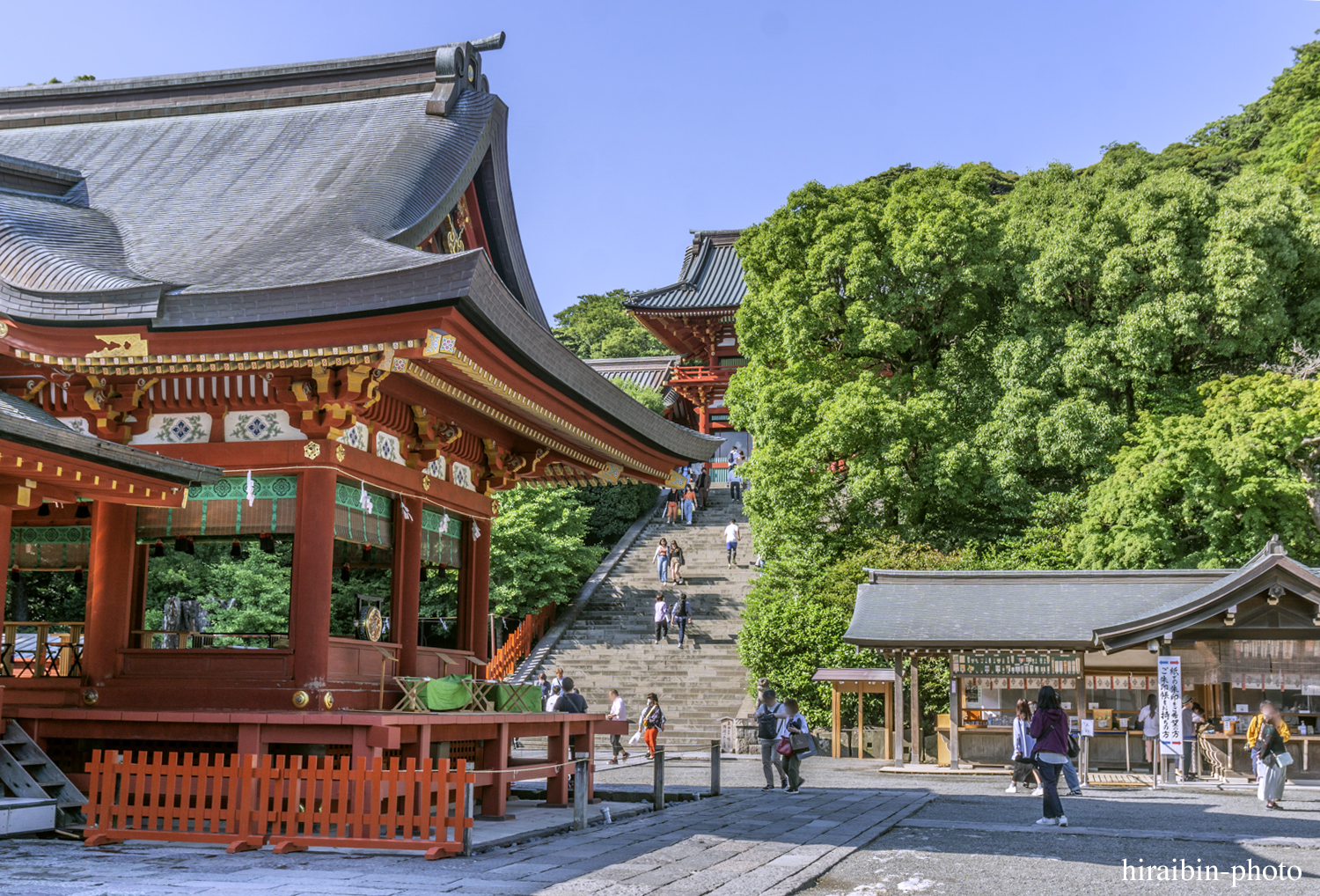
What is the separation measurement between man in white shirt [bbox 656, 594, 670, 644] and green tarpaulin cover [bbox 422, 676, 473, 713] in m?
18.2

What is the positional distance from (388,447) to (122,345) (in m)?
2.91

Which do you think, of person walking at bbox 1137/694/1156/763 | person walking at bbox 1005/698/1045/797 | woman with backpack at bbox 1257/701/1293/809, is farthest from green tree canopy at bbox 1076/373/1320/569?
woman with backpack at bbox 1257/701/1293/809

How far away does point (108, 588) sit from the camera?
33.6ft

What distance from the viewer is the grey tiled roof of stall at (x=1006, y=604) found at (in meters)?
20.4

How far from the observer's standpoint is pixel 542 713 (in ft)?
37.5

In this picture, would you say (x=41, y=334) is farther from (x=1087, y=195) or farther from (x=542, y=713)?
(x=1087, y=195)

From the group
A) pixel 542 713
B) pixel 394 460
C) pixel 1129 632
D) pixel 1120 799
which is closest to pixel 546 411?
pixel 394 460

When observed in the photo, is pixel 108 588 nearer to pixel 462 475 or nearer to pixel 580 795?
pixel 462 475

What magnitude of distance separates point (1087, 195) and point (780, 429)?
9.25m

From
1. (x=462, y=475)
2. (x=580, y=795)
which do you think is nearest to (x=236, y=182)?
(x=462, y=475)

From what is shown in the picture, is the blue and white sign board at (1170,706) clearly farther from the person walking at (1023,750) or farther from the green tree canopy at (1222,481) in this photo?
the green tree canopy at (1222,481)

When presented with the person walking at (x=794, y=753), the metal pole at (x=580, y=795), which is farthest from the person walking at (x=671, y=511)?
the metal pole at (x=580, y=795)

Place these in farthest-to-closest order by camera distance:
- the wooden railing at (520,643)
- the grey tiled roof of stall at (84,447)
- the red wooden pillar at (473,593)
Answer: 1. the wooden railing at (520,643)
2. the red wooden pillar at (473,593)
3. the grey tiled roof of stall at (84,447)

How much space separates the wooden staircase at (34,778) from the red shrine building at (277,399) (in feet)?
0.61
